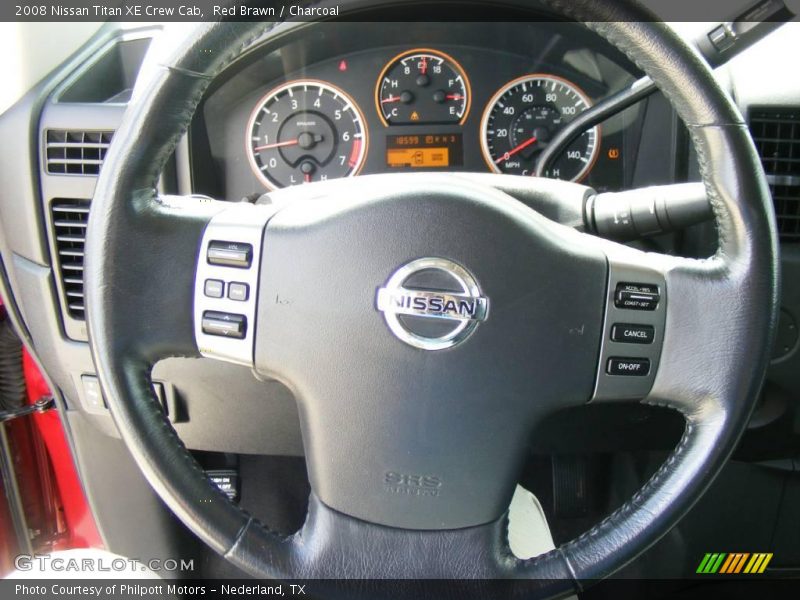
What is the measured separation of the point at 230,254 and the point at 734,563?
4.55ft

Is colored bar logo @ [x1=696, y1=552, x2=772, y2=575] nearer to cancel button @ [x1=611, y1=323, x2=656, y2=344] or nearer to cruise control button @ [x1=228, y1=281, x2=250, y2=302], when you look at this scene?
cancel button @ [x1=611, y1=323, x2=656, y2=344]

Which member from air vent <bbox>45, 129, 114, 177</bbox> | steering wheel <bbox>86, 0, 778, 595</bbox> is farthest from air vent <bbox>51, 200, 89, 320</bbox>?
steering wheel <bbox>86, 0, 778, 595</bbox>

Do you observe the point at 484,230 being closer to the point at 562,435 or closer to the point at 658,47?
the point at 658,47

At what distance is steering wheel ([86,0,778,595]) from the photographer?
829mm

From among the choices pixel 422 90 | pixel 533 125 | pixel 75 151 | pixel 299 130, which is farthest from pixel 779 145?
pixel 75 151

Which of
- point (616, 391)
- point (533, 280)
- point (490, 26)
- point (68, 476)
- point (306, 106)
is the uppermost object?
point (490, 26)

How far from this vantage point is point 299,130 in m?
1.48

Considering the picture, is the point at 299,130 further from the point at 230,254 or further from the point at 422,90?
the point at 230,254

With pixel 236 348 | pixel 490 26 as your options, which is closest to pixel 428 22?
pixel 490 26

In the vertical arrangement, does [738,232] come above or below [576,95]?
below

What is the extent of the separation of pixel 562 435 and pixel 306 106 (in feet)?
2.48

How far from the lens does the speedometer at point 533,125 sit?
1480mm

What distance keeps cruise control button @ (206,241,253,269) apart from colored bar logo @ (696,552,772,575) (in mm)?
1326

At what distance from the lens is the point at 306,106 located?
1487mm
